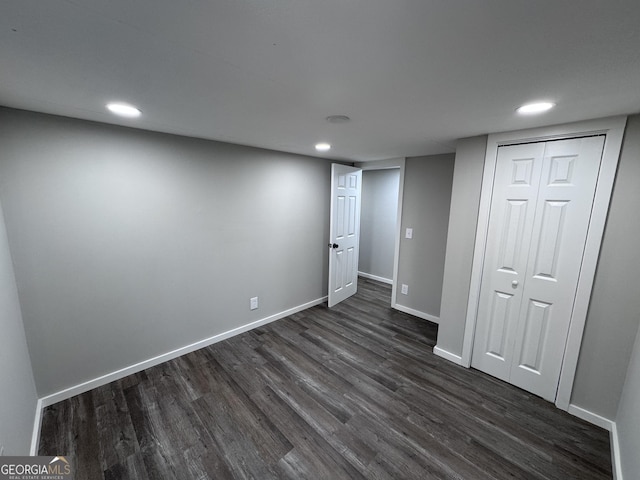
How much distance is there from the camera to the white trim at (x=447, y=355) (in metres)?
2.55

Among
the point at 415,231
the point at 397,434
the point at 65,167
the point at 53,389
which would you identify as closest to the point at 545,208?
the point at 415,231

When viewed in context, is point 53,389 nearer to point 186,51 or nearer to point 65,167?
point 65,167

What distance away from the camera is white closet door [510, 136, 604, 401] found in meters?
1.85

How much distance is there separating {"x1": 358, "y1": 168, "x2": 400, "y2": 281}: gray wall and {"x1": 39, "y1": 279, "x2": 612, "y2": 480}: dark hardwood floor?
8.08ft

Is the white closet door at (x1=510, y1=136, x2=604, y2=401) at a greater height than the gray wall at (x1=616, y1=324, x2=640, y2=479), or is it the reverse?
the white closet door at (x1=510, y1=136, x2=604, y2=401)

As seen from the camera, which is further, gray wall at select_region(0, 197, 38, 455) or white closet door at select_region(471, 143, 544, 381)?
white closet door at select_region(471, 143, 544, 381)

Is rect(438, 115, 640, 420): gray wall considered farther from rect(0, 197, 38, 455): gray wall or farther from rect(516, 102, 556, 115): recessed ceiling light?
rect(0, 197, 38, 455): gray wall

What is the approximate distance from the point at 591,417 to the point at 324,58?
2.98 meters

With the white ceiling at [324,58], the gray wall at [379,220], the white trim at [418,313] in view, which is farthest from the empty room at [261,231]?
the gray wall at [379,220]

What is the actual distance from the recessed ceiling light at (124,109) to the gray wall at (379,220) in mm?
3965

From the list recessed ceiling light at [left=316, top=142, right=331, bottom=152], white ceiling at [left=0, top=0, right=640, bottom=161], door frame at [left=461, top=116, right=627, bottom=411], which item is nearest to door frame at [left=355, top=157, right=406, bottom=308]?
recessed ceiling light at [left=316, top=142, right=331, bottom=152]

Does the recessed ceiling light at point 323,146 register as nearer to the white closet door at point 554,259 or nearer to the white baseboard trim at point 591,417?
the white closet door at point 554,259

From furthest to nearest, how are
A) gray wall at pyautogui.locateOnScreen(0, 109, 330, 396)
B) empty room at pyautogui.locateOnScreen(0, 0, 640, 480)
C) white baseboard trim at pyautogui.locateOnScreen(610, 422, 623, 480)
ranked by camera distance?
gray wall at pyautogui.locateOnScreen(0, 109, 330, 396), white baseboard trim at pyautogui.locateOnScreen(610, 422, 623, 480), empty room at pyautogui.locateOnScreen(0, 0, 640, 480)

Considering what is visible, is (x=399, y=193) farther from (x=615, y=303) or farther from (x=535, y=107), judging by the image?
(x=615, y=303)
